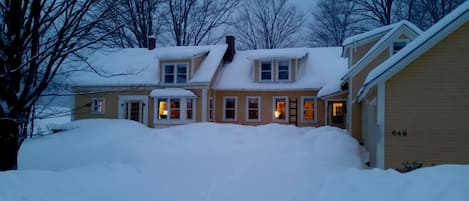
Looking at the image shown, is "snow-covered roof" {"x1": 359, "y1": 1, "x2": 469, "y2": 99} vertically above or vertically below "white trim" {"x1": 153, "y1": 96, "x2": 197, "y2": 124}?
above

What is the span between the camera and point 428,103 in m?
9.95

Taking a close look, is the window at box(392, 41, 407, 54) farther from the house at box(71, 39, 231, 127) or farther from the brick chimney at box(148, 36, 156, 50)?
the brick chimney at box(148, 36, 156, 50)

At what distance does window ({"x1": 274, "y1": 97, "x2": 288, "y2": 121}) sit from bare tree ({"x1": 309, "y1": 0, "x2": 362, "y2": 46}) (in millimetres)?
16630

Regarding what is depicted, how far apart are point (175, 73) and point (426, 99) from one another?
15.9m

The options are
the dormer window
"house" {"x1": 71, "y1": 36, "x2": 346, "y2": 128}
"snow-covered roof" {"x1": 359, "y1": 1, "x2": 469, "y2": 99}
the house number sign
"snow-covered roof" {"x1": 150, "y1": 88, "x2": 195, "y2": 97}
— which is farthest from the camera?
"house" {"x1": 71, "y1": 36, "x2": 346, "y2": 128}

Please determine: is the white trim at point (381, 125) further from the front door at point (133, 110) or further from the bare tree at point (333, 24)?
the bare tree at point (333, 24)

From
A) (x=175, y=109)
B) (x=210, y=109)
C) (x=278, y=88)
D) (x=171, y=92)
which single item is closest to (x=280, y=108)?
(x=278, y=88)

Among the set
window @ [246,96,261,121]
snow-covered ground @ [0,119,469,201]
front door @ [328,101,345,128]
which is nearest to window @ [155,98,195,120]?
window @ [246,96,261,121]

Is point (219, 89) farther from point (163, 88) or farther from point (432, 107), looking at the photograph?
point (432, 107)

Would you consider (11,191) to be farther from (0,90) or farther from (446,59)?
(446,59)

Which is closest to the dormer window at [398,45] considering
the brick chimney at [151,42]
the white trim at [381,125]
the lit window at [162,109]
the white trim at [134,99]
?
the white trim at [381,125]

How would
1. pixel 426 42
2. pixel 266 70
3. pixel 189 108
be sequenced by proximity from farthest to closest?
pixel 266 70
pixel 189 108
pixel 426 42

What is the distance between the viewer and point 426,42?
959 centimetres

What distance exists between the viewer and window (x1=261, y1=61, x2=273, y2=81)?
23.0 metres
